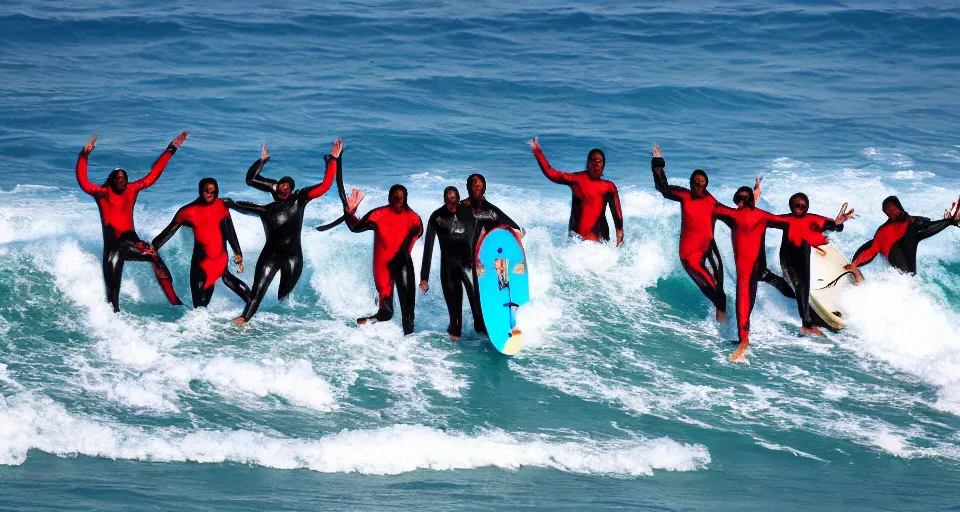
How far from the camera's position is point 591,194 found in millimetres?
11898

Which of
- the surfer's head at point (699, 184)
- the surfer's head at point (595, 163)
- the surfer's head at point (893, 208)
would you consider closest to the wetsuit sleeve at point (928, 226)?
the surfer's head at point (893, 208)

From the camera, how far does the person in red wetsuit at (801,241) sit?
36.6ft

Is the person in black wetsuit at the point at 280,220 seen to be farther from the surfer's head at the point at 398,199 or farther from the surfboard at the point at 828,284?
the surfboard at the point at 828,284

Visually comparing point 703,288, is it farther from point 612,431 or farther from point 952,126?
point 952,126

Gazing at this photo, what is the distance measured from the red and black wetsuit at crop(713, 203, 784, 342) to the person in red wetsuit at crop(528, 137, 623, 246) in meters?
1.19

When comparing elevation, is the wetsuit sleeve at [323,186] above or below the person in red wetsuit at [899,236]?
above

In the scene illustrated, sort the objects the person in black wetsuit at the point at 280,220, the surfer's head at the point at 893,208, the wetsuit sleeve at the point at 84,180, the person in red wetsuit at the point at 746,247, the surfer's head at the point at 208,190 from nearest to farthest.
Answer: the wetsuit sleeve at the point at 84,180
the surfer's head at the point at 208,190
the person in black wetsuit at the point at 280,220
the person in red wetsuit at the point at 746,247
the surfer's head at the point at 893,208

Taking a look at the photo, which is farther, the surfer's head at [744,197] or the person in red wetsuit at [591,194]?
the person in red wetsuit at [591,194]

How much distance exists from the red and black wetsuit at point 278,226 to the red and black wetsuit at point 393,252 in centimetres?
55

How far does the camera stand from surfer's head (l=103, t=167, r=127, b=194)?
10367 mm

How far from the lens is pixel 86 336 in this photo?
10656mm

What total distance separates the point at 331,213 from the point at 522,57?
27.6 ft

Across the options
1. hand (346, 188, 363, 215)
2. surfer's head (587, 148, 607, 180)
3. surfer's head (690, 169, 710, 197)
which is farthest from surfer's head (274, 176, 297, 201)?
surfer's head (690, 169, 710, 197)

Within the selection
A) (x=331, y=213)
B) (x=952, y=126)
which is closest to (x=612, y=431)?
(x=331, y=213)
